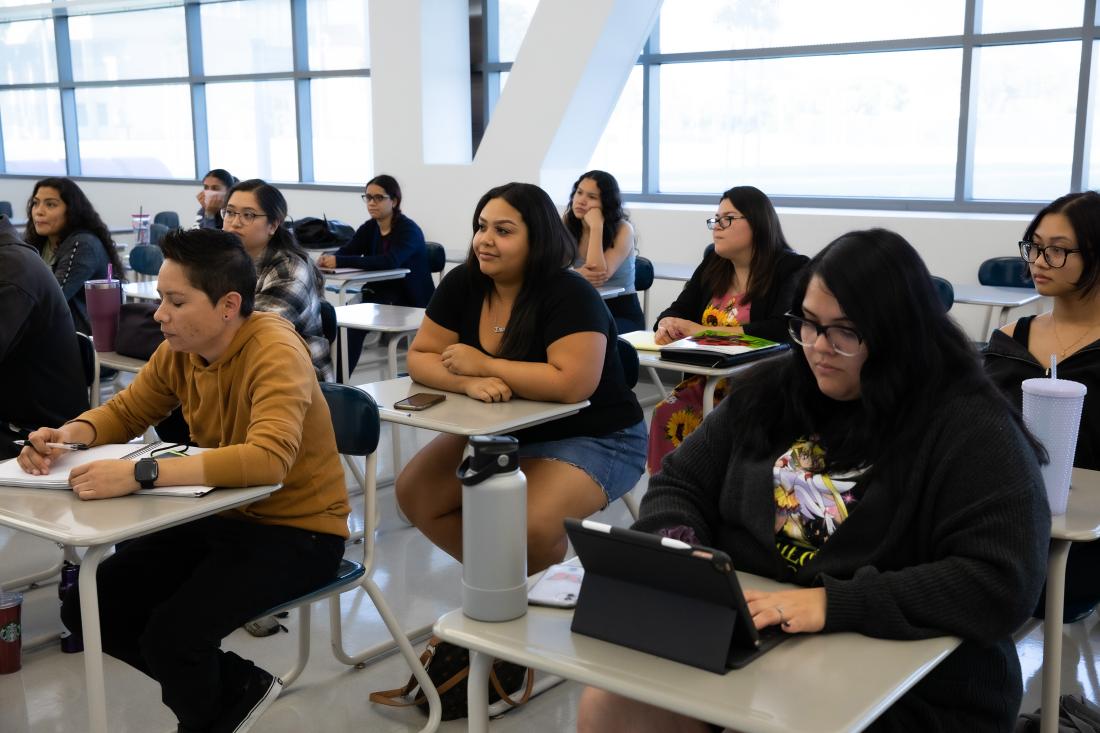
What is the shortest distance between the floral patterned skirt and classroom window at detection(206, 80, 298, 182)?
6618 millimetres

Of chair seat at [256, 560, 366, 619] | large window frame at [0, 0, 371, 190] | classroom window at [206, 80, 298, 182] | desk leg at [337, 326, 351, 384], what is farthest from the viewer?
classroom window at [206, 80, 298, 182]

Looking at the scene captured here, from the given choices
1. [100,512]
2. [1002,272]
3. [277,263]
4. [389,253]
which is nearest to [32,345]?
[277,263]

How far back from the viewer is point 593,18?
6.43m

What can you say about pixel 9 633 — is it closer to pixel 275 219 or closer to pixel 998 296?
pixel 275 219

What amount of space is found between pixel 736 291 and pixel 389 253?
2.64 metres

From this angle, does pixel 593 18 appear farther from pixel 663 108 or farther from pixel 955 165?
pixel 955 165

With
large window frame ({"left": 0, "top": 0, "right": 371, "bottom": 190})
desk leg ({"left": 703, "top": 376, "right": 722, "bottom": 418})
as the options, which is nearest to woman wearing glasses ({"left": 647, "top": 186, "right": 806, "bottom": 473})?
desk leg ({"left": 703, "top": 376, "right": 722, "bottom": 418})

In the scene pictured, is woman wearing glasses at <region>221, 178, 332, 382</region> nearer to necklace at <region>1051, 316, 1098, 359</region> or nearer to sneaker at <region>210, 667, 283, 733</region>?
sneaker at <region>210, 667, 283, 733</region>

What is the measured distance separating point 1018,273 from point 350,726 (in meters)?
4.04

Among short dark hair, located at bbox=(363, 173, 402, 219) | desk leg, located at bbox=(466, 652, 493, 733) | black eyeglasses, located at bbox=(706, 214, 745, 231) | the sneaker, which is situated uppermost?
short dark hair, located at bbox=(363, 173, 402, 219)

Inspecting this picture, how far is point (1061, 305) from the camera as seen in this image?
94.8 inches

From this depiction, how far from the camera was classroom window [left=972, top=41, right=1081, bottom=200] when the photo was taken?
5.46m

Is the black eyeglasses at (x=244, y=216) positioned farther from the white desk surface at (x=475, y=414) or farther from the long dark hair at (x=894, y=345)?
the long dark hair at (x=894, y=345)

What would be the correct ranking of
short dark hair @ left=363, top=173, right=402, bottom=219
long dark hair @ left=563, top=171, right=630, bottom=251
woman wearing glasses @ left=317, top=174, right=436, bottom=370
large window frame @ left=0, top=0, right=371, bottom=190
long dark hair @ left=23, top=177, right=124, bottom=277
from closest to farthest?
long dark hair @ left=23, top=177, right=124, bottom=277 → long dark hair @ left=563, top=171, right=630, bottom=251 → woman wearing glasses @ left=317, top=174, right=436, bottom=370 → short dark hair @ left=363, top=173, right=402, bottom=219 → large window frame @ left=0, top=0, right=371, bottom=190
